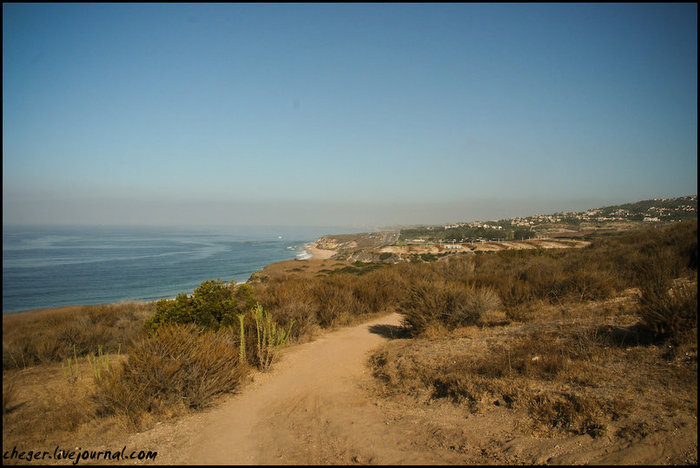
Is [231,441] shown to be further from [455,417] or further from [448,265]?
[448,265]

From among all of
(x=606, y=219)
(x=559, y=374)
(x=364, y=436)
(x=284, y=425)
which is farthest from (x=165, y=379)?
(x=606, y=219)

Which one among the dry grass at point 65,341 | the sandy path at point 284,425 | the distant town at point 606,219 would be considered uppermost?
the distant town at point 606,219

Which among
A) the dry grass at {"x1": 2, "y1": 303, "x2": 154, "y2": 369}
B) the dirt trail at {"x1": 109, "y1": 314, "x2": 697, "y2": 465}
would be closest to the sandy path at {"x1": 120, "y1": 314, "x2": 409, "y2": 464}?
the dirt trail at {"x1": 109, "y1": 314, "x2": 697, "y2": 465}

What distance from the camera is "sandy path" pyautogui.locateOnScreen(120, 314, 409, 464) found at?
166 inches

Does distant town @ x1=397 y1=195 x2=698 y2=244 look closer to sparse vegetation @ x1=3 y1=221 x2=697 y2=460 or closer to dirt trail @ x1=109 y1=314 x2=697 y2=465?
sparse vegetation @ x1=3 y1=221 x2=697 y2=460

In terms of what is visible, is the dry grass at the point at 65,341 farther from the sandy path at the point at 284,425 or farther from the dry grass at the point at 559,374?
the dry grass at the point at 559,374

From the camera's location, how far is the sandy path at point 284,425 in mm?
4211

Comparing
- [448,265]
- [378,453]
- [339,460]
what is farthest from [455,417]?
[448,265]

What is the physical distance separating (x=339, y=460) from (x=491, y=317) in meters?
7.63

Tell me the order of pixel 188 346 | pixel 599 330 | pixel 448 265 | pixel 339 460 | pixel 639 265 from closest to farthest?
pixel 339 460 < pixel 188 346 < pixel 599 330 < pixel 639 265 < pixel 448 265

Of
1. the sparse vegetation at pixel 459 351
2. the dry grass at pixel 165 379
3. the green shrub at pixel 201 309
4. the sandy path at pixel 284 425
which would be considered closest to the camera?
the sandy path at pixel 284 425

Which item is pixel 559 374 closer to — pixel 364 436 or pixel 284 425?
pixel 364 436

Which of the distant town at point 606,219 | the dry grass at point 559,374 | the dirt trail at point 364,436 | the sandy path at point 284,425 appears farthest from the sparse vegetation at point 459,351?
the distant town at point 606,219

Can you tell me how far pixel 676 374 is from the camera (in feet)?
15.8
